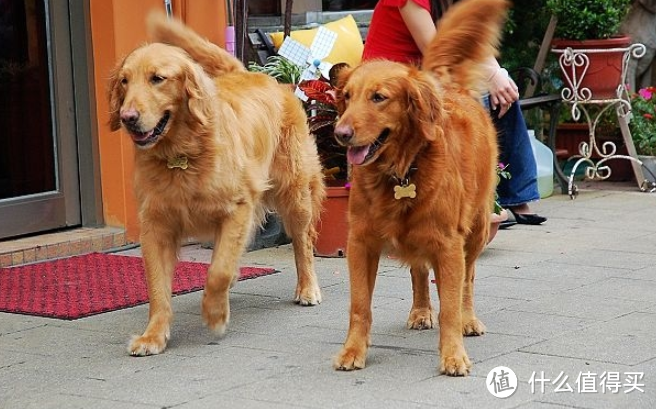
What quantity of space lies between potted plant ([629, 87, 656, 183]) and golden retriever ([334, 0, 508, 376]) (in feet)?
17.2

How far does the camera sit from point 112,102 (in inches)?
200

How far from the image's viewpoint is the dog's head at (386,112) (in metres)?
4.31

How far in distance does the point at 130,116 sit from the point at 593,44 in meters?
5.53

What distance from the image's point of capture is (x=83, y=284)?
6391mm

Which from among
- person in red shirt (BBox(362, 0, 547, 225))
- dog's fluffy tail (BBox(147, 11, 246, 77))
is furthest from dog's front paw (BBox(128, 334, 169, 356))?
person in red shirt (BBox(362, 0, 547, 225))

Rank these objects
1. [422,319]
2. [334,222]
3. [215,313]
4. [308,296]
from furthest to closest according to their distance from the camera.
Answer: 1. [334,222]
2. [308,296]
3. [422,319]
4. [215,313]

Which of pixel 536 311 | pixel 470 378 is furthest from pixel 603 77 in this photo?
pixel 470 378

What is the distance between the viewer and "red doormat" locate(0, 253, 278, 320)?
588 centimetres

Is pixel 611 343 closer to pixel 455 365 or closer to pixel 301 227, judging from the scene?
pixel 455 365

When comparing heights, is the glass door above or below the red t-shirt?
below

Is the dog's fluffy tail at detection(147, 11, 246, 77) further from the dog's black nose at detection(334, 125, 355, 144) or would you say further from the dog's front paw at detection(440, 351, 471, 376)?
the dog's front paw at detection(440, 351, 471, 376)

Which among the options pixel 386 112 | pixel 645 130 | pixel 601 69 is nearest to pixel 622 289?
pixel 386 112

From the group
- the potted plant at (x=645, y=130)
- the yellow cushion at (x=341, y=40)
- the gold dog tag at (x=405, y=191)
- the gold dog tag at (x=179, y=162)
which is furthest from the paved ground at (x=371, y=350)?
the potted plant at (x=645, y=130)

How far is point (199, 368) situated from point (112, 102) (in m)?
1.29
